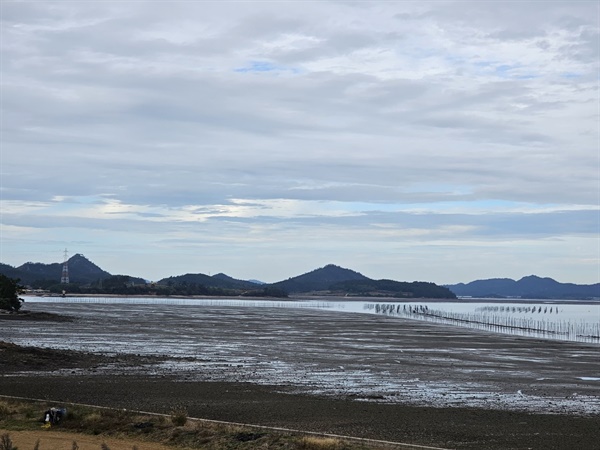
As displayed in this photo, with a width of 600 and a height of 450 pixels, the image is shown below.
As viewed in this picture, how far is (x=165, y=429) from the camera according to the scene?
20.8 metres

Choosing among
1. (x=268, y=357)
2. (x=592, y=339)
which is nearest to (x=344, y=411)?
(x=268, y=357)

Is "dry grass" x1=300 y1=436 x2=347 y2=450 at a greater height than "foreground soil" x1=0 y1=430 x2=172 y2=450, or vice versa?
"dry grass" x1=300 y1=436 x2=347 y2=450

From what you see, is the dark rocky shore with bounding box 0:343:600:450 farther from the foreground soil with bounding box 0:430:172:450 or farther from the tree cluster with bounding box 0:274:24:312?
the tree cluster with bounding box 0:274:24:312

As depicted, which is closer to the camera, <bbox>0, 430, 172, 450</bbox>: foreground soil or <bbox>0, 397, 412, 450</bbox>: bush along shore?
<bbox>0, 397, 412, 450</bbox>: bush along shore

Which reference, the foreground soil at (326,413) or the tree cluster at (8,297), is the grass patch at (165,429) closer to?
the foreground soil at (326,413)

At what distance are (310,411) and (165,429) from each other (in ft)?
17.3

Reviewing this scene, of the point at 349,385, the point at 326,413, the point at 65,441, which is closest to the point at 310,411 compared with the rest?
the point at 326,413

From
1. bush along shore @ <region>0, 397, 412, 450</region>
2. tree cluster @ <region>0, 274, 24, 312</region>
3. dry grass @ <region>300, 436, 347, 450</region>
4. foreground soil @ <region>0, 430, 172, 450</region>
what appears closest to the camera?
dry grass @ <region>300, 436, 347, 450</region>

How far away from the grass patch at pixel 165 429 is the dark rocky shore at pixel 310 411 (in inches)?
75.5

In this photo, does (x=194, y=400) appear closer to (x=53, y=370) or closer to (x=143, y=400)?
(x=143, y=400)

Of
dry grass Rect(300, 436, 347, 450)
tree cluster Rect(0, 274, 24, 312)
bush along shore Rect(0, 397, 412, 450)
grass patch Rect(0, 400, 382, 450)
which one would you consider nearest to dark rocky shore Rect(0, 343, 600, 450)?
bush along shore Rect(0, 397, 412, 450)

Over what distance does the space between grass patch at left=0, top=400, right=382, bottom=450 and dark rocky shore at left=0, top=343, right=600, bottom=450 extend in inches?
75.5

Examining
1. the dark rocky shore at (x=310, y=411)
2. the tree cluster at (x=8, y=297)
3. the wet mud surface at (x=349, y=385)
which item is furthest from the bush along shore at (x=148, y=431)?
the tree cluster at (x=8, y=297)

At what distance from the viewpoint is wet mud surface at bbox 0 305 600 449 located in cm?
2225
